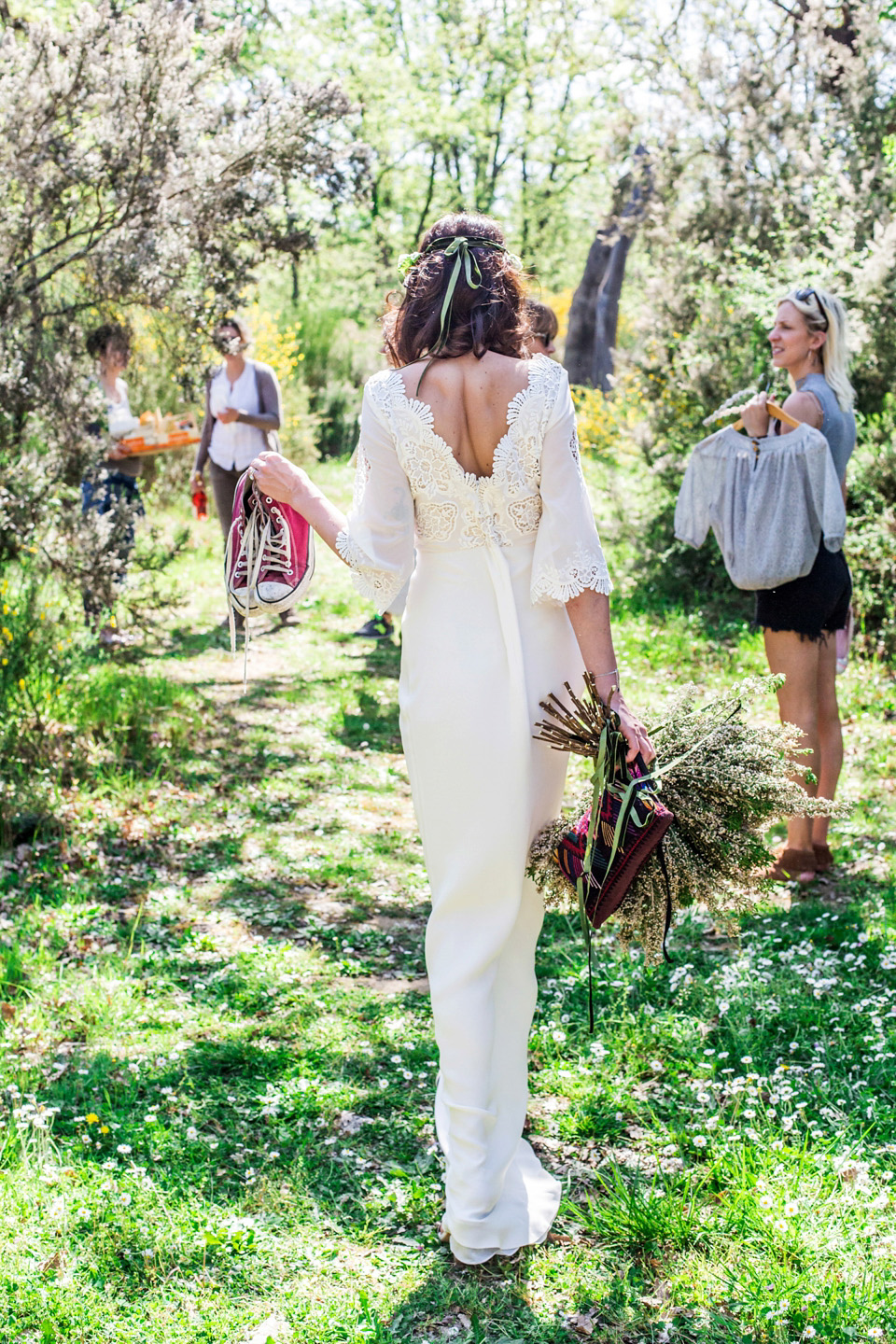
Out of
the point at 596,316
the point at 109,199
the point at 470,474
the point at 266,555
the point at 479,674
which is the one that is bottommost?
the point at 479,674

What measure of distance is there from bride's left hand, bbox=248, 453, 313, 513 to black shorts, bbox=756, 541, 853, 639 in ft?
8.11

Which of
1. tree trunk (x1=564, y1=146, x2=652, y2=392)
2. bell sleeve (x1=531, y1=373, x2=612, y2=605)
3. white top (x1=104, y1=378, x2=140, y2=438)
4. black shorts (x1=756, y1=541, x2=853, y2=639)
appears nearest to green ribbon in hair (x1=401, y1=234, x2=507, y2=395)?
bell sleeve (x1=531, y1=373, x2=612, y2=605)

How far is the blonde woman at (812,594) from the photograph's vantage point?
4.54m

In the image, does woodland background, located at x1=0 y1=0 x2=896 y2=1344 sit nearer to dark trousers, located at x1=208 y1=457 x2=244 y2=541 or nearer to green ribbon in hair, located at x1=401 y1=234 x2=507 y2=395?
dark trousers, located at x1=208 y1=457 x2=244 y2=541

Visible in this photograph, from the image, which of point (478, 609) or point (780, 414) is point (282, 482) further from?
point (780, 414)

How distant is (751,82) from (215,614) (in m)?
6.47

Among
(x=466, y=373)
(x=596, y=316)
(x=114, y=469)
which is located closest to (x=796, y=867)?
(x=466, y=373)

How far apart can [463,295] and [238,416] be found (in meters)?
5.56

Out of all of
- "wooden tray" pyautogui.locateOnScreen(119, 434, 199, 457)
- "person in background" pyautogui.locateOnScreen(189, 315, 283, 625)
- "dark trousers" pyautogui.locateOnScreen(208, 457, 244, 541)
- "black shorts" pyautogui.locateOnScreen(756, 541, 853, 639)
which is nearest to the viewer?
"black shorts" pyautogui.locateOnScreen(756, 541, 853, 639)

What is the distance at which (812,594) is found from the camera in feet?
14.9

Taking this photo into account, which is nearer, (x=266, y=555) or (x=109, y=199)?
(x=266, y=555)

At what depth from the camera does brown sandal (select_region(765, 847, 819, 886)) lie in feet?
15.1

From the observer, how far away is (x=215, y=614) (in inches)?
368

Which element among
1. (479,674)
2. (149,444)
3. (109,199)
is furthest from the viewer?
(149,444)
